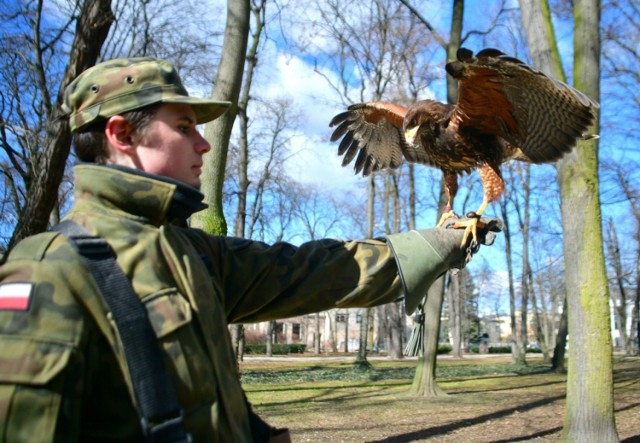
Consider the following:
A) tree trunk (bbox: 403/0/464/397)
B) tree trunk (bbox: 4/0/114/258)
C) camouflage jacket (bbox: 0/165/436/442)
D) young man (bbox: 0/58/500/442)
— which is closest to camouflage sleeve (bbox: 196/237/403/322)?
young man (bbox: 0/58/500/442)

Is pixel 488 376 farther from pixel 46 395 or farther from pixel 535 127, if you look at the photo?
pixel 46 395

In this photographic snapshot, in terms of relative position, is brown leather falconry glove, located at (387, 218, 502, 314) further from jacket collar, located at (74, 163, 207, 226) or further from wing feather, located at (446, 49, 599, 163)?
wing feather, located at (446, 49, 599, 163)

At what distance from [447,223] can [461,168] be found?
246cm

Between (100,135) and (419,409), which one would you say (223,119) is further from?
(419,409)

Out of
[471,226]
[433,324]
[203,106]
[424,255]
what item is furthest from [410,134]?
[433,324]

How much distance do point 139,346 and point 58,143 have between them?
5.32 meters

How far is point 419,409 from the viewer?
1058 cm

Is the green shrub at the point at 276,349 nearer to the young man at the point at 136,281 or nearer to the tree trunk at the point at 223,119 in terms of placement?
the tree trunk at the point at 223,119

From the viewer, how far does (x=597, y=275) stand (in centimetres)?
675

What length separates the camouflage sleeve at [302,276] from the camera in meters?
1.86

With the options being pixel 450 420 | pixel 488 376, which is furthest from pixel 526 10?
pixel 488 376

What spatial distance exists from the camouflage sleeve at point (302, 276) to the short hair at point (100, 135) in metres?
0.45

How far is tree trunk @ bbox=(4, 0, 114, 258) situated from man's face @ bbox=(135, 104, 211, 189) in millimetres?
4776

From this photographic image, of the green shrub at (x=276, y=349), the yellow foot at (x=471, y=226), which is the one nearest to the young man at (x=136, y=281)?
the yellow foot at (x=471, y=226)
